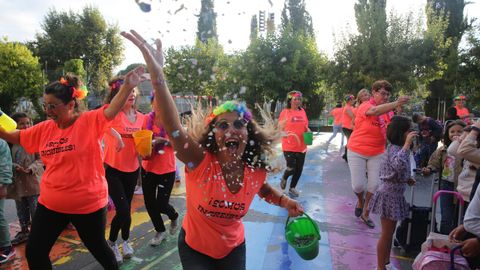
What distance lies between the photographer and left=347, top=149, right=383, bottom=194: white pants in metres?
4.62

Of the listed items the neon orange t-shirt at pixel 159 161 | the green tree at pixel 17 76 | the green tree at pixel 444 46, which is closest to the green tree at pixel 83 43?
the green tree at pixel 17 76

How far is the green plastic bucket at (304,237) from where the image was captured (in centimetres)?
239

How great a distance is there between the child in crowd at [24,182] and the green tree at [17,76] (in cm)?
2115

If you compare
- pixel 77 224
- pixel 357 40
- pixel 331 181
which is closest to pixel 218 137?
pixel 77 224

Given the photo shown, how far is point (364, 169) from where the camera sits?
4.73m

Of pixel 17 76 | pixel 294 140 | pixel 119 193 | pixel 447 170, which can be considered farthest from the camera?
pixel 17 76

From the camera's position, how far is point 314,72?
2020cm

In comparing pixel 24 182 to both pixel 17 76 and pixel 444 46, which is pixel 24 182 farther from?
pixel 17 76

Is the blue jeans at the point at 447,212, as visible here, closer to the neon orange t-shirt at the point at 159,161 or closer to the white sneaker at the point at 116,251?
the neon orange t-shirt at the point at 159,161

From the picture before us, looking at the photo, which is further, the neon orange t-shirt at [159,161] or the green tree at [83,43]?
the green tree at [83,43]

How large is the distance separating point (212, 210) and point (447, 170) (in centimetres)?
331

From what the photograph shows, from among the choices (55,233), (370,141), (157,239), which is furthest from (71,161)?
(370,141)

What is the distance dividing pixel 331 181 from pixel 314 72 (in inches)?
544

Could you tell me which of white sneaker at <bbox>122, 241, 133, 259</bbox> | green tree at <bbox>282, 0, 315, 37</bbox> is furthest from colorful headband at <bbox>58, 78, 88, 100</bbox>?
green tree at <bbox>282, 0, 315, 37</bbox>
